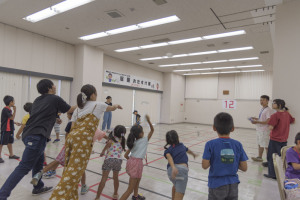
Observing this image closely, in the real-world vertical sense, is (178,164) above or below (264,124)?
below

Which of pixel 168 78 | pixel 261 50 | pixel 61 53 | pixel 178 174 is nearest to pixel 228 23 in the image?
pixel 261 50

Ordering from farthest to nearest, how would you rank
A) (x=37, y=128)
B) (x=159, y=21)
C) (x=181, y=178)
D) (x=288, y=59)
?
(x=159, y=21)
(x=288, y=59)
(x=37, y=128)
(x=181, y=178)

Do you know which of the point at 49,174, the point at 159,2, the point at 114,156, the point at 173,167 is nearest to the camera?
the point at 173,167

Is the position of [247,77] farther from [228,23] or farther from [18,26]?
[18,26]

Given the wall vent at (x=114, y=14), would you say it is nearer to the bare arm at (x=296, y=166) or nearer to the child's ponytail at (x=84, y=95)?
the child's ponytail at (x=84, y=95)

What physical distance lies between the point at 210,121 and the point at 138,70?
7.21 m

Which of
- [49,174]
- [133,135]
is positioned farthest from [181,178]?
[49,174]

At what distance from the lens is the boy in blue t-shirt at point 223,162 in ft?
5.14

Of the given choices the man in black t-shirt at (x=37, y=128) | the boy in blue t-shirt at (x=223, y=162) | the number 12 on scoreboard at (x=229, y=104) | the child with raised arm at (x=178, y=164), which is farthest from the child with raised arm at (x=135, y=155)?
the number 12 on scoreboard at (x=229, y=104)

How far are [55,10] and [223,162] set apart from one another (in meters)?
5.63

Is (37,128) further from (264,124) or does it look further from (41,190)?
(264,124)

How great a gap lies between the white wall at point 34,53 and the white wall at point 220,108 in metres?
10.3

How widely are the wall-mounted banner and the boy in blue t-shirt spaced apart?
8.65 meters

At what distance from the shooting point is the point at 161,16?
5262mm
